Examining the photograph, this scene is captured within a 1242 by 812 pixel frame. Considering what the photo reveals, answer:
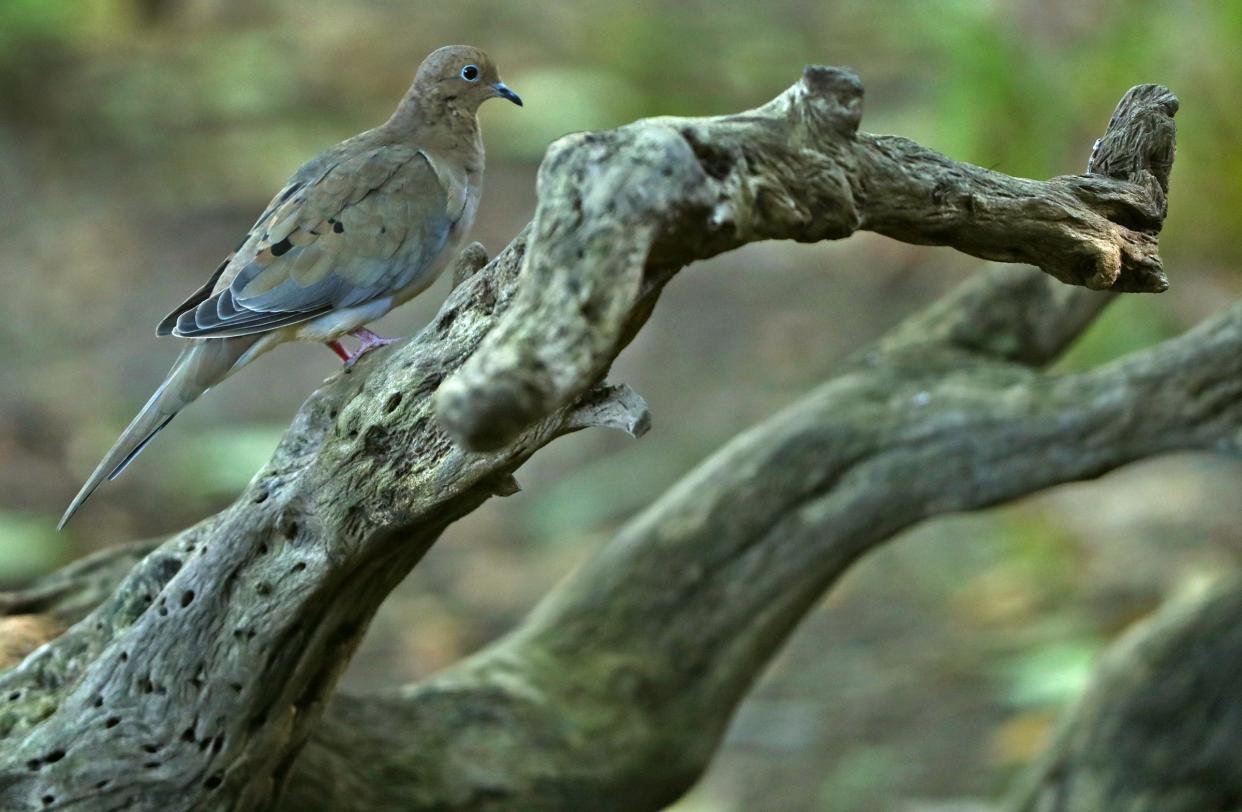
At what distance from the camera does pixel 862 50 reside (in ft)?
39.2

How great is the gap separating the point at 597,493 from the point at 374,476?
562 centimetres

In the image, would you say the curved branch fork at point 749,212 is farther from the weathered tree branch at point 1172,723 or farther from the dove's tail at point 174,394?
the weathered tree branch at point 1172,723

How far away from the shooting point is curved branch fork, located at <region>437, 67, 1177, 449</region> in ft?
6.49

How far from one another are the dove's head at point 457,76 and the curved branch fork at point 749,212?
1.97 m

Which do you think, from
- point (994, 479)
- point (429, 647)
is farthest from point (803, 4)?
point (994, 479)

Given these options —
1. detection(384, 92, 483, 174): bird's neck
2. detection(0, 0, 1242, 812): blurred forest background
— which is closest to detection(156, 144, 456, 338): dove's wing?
detection(384, 92, 483, 174): bird's neck

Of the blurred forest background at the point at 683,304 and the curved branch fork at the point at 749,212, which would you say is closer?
the curved branch fork at the point at 749,212

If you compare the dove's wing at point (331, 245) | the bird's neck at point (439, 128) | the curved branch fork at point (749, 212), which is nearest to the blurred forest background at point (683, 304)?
the bird's neck at point (439, 128)

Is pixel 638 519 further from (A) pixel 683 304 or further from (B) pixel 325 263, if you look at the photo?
(A) pixel 683 304

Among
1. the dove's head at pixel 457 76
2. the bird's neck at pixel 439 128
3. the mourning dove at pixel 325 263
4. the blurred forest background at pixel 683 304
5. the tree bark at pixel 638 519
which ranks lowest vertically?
the tree bark at pixel 638 519

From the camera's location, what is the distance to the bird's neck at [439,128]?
4.22 metres

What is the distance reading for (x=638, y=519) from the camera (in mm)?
4270

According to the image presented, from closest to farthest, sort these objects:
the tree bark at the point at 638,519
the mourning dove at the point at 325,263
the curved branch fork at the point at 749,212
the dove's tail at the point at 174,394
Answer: the curved branch fork at the point at 749,212 → the tree bark at the point at 638,519 → the dove's tail at the point at 174,394 → the mourning dove at the point at 325,263

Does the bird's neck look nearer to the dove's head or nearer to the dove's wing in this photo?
the dove's head
